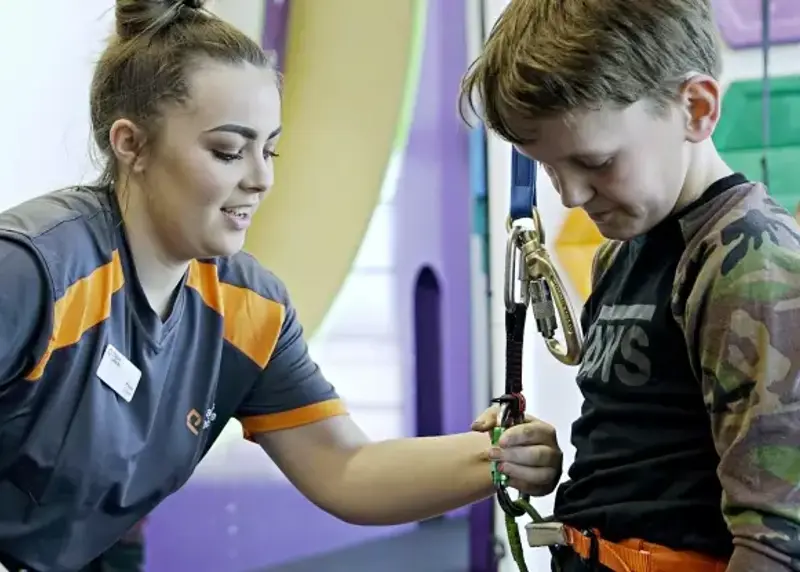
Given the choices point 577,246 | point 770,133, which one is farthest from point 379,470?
point 770,133

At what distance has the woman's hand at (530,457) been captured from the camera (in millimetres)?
957

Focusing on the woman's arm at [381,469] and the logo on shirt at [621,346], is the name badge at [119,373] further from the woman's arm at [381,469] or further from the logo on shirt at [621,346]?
the logo on shirt at [621,346]

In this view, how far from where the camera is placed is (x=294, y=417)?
4.17 feet

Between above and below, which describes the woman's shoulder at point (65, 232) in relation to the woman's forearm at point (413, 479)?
above

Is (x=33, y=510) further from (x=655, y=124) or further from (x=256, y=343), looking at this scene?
(x=655, y=124)

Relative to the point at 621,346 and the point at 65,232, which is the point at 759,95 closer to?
the point at 621,346

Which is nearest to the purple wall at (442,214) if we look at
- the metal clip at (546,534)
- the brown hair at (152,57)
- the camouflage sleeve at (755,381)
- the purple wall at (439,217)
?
the purple wall at (439,217)

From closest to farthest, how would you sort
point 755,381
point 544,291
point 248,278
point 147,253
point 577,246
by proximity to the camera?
1. point 755,381
2. point 544,291
3. point 147,253
4. point 248,278
5. point 577,246

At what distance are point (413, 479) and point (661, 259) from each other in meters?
0.50

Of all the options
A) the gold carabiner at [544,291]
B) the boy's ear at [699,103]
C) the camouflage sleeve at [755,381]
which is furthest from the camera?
the gold carabiner at [544,291]

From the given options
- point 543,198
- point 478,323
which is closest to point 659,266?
point 543,198

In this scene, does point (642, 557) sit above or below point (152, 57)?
below

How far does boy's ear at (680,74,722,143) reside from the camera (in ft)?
2.52

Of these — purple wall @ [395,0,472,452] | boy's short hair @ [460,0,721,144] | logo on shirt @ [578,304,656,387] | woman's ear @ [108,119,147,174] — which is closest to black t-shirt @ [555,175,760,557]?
logo on shirt @ [578,304,656,387]
